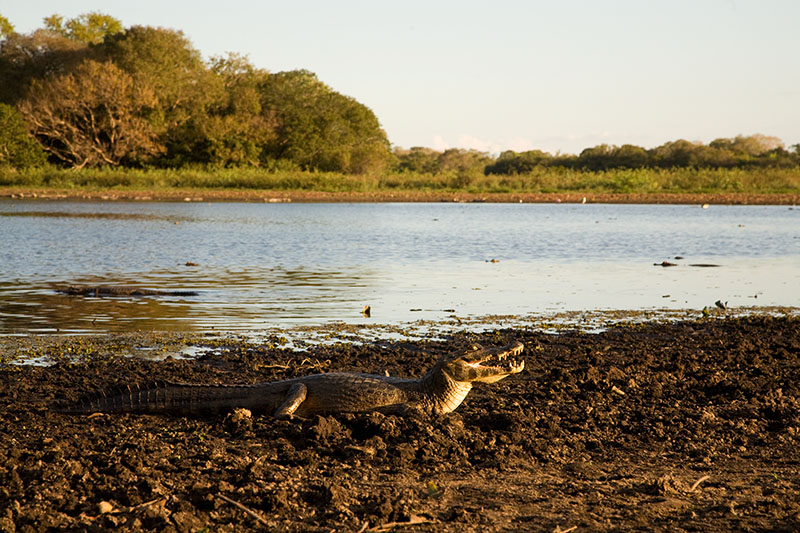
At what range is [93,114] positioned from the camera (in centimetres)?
5800

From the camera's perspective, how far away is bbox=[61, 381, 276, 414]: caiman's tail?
608 cm

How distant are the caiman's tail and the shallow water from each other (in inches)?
155

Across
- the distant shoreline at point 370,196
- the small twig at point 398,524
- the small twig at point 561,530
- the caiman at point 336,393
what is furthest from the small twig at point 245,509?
the distant shoreline at point 370,196

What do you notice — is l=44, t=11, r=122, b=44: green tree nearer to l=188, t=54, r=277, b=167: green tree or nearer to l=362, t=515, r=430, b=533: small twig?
l=188, t=54, r=277, b=167: green tree

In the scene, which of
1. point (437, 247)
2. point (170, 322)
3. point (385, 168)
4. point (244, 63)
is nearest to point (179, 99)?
point (244, 63)

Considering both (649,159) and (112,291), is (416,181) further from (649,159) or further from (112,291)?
(112,291)

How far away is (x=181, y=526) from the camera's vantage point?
399cm

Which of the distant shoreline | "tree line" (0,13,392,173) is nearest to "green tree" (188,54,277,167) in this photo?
"tree line" (0,13,392,173)

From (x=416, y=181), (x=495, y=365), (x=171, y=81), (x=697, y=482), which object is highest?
(x=171, y=81)

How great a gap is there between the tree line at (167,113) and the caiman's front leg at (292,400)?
54.8m

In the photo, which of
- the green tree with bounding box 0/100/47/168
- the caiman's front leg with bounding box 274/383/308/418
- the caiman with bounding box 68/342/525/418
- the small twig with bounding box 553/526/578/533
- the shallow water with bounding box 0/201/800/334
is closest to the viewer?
the small twig with bounding box 553/526/578/533

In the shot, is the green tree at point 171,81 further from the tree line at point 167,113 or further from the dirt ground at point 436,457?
the dirt ground at point 436,457

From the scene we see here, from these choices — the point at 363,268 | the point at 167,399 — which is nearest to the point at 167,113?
the point at 363,268

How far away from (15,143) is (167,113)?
10810 millimetres
